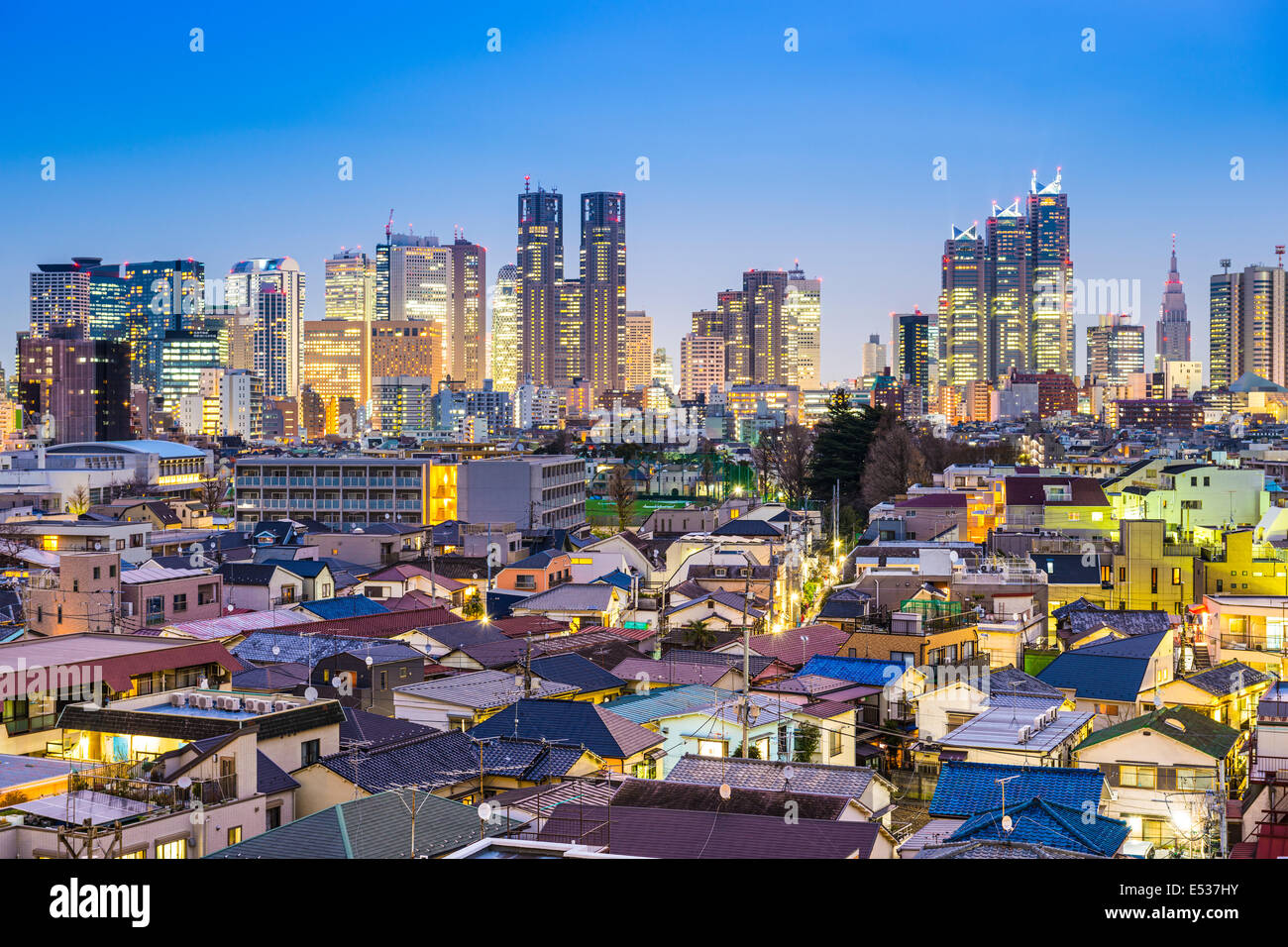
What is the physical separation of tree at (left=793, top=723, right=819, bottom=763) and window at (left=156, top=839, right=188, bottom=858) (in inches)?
135

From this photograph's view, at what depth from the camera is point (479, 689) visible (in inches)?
308

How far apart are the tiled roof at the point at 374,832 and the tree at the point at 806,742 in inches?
102

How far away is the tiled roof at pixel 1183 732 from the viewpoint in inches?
260

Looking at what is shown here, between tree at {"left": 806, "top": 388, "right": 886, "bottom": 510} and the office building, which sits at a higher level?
the office building

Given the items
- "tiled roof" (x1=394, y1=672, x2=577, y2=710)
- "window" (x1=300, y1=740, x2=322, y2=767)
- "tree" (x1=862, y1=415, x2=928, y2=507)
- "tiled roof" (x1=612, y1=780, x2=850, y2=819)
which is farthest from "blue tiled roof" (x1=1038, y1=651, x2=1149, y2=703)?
"tree" (x1=862, y1=415, x2=928, y2=507)

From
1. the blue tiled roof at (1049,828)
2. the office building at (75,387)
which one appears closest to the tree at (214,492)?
the office building at (75,387)

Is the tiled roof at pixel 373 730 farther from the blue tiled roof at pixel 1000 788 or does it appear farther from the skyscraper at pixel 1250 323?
the skyscraper at pixel 1250 323

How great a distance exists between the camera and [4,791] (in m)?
4.83

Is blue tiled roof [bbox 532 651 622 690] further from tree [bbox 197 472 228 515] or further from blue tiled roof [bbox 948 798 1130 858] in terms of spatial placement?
tree [bbox 197 472 228 515]

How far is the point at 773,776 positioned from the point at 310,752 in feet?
7.48

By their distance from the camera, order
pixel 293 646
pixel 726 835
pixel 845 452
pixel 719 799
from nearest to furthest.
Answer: pixel 726 835, pixel 719 799, pixel 293 646, pixel 845 452

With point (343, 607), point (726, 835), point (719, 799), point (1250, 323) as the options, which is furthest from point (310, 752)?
point (1250, 323)

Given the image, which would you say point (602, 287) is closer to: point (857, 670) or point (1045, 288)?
point (1045, 288)

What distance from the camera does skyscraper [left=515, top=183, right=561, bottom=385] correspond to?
94500 mm
